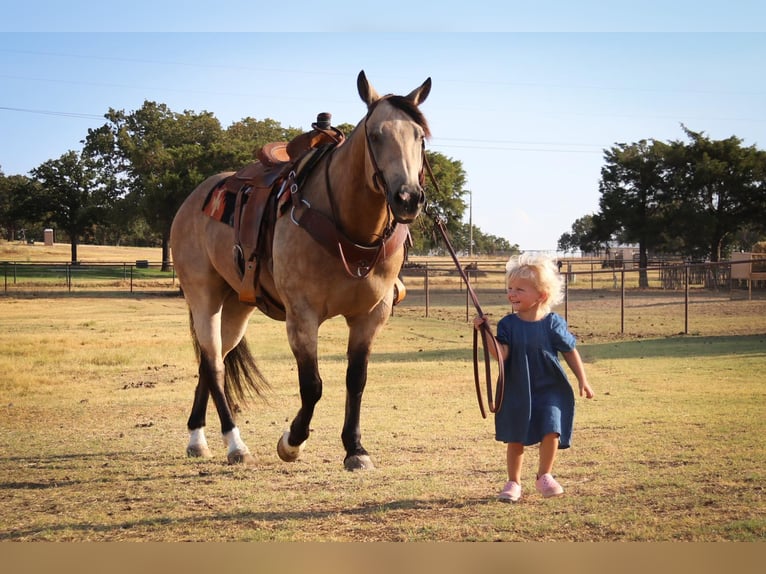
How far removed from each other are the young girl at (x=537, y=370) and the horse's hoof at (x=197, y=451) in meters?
2.69

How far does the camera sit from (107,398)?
8.80 meters

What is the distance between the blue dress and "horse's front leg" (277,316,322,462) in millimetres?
1332

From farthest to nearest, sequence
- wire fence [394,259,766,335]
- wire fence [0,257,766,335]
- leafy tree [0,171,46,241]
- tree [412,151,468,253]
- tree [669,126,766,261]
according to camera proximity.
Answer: tree [412,151,468,253] < tree [669,126,766,261] < wire fence [0,257,766,335] < leafy tree [0,171,46,241] < wire fence [394,259,766,335]

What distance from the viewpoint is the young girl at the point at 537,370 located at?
3.58 m

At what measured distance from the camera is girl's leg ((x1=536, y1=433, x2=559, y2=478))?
3.59 m

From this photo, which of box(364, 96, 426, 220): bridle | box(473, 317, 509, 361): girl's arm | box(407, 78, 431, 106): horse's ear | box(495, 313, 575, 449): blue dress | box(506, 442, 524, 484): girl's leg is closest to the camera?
box(473, 317, 509, 361): girl's arm

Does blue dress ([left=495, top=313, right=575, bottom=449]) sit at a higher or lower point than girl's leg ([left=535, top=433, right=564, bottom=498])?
higher

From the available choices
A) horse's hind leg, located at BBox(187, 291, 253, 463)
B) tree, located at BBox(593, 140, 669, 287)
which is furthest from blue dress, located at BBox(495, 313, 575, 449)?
tree, located at BBox(593, 140, 669, 287)

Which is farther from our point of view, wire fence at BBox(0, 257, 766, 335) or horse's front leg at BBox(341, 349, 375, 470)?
wire fence at BBox(0, 257, 766, 335)

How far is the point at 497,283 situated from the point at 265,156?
30290 mm

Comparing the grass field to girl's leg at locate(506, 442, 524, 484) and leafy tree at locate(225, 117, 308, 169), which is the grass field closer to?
girl's leg at locate(506, 442, 524, 484)

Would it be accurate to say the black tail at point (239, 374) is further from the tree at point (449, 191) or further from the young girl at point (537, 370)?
the tree at point (449, 191)

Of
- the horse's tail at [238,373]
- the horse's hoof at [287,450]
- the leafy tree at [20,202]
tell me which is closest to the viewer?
the horse's hoof at [287,450]

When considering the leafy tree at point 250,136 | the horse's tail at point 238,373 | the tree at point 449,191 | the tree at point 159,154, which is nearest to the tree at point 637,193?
the tree at point 449,191
